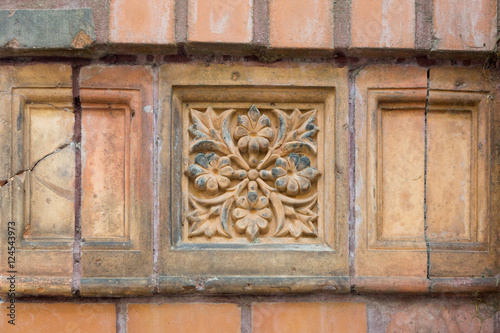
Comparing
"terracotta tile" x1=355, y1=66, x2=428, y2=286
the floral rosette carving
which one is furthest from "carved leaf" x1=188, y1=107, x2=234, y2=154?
"terracotta tile" x1=355, y1=66, x2=428, y2=286

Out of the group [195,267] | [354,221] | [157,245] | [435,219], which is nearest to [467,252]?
[435,219]

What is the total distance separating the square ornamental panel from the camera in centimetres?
204

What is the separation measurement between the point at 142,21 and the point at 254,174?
825mm

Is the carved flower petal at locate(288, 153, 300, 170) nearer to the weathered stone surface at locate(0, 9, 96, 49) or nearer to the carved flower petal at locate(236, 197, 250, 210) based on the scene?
the carved flower petal at locate(236, 197, 250, 210)

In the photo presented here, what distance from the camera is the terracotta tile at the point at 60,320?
204cm

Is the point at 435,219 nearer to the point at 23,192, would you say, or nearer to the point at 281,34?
the point at 281,34

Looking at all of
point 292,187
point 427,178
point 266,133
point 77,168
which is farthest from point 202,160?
point 427,178

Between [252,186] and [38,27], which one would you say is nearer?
[38,27]

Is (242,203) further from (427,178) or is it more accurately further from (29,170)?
(29,170)

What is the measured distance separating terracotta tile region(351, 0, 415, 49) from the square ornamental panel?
197 millimetres

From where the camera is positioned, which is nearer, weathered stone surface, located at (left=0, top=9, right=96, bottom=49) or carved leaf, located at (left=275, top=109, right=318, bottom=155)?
weathered stone surface, located at (left=0, top=9, right=96, bottom=49)

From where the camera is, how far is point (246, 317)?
6.75ft

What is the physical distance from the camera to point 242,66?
6.81 ft

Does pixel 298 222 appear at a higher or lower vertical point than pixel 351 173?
lower
